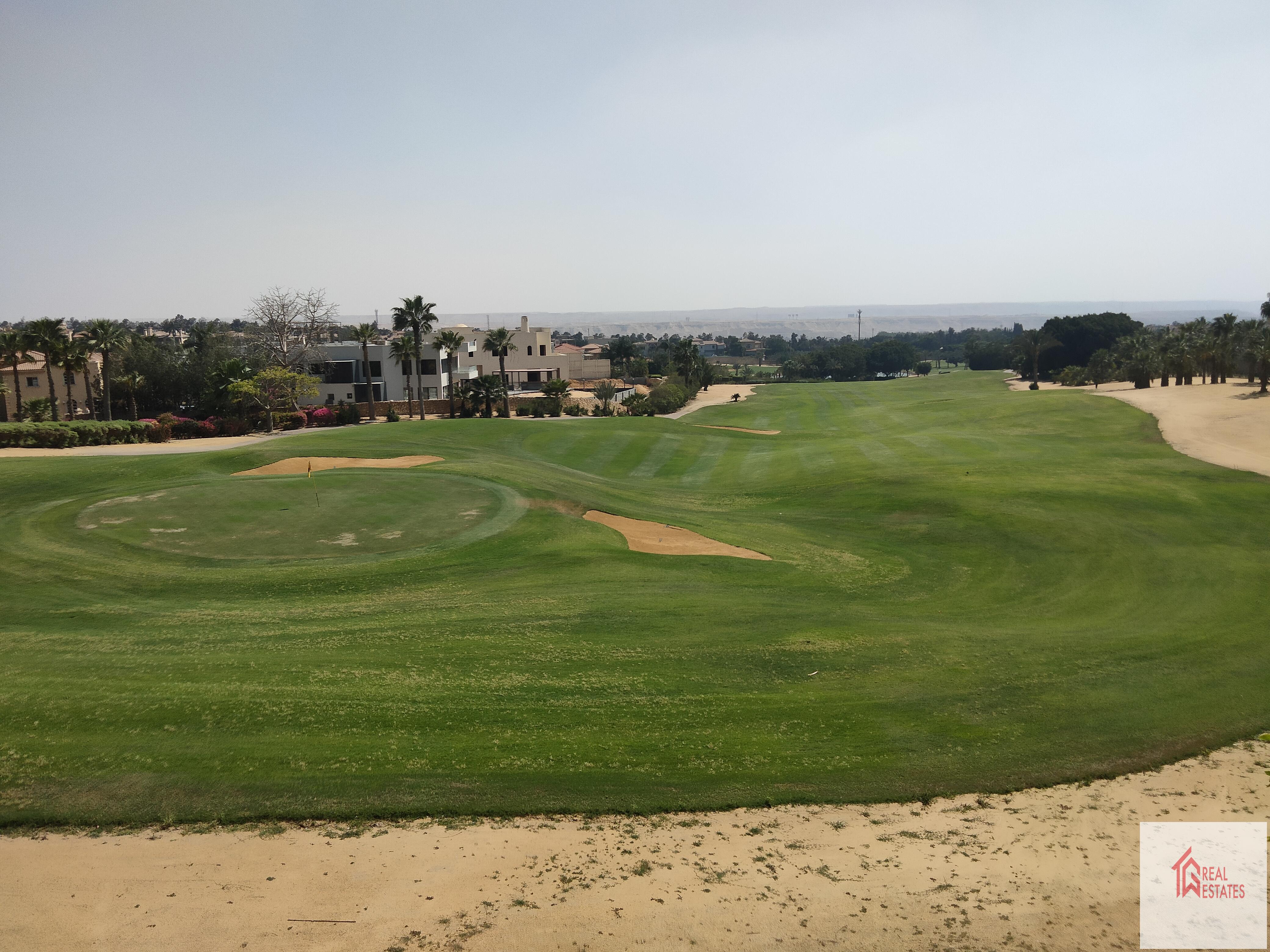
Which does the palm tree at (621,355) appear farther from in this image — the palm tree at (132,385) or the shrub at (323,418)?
the palm tree at (132,385)

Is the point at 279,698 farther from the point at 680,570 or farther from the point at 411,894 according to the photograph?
the point at 680,570

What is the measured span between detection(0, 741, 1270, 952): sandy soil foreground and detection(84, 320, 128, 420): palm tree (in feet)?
206

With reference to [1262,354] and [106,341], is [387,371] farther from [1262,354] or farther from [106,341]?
[1262,354]

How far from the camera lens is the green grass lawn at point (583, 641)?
12.8 metres

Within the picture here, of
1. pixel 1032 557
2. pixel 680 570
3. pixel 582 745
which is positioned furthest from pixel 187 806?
pixel 1032 557

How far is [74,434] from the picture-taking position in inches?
1962

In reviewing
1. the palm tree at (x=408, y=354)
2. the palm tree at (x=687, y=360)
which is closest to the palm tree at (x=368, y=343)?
the palm tree at (x=408, y=354)

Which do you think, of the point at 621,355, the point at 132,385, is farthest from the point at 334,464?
the point at 621,355

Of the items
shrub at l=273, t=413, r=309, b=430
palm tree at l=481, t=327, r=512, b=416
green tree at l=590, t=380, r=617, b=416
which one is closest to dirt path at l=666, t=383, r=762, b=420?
green tree at l=590, t=380, r=617, b=416

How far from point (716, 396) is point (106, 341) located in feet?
249

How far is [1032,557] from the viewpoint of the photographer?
26141 mm

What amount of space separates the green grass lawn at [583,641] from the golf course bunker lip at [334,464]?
7.26ft

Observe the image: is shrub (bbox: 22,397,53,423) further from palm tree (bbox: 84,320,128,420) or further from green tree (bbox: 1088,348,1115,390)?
green tree (bbox: 1088,348,1115,390)

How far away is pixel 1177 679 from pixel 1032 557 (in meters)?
8.92
